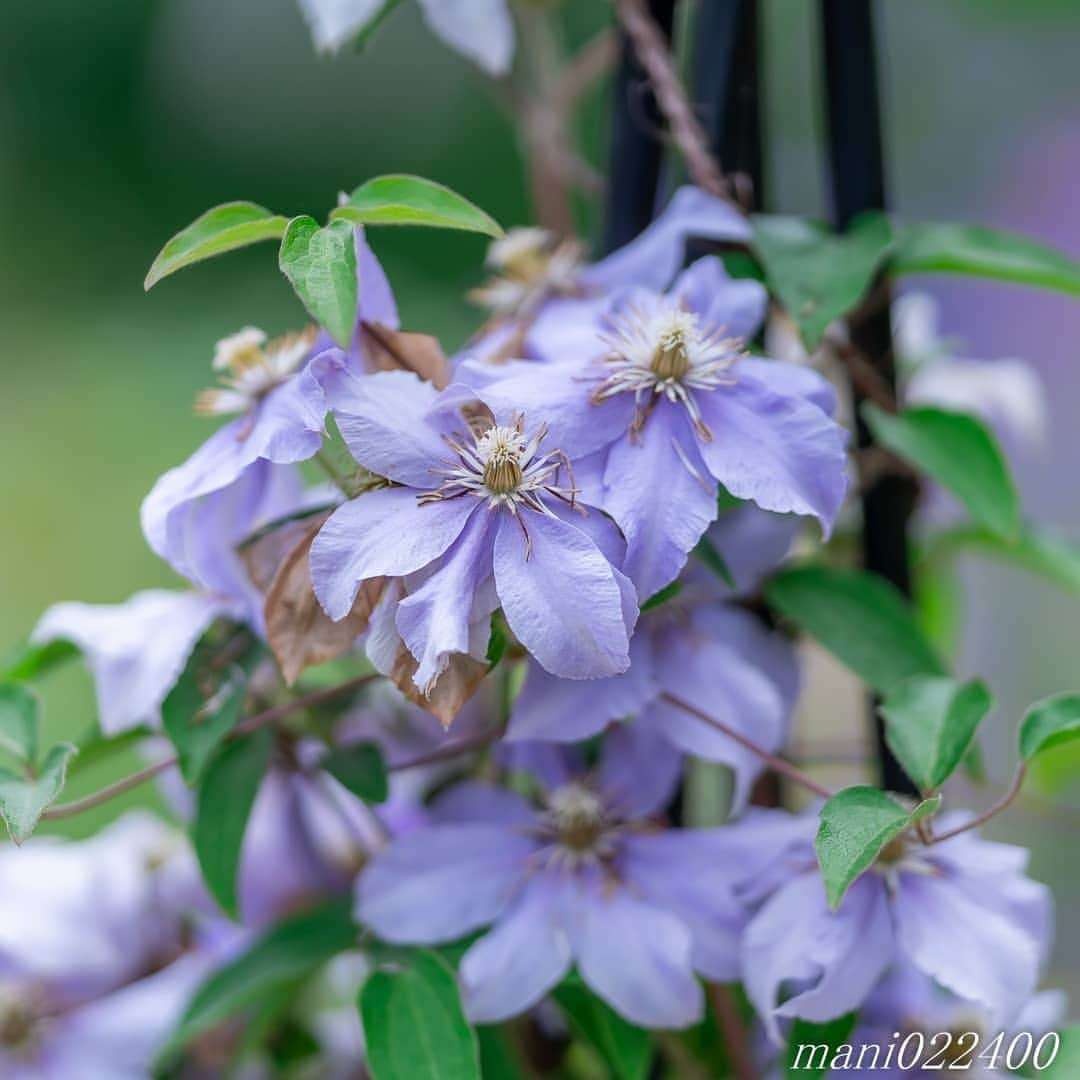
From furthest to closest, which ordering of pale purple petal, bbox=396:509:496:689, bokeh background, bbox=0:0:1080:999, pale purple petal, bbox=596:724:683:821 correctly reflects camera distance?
bokeh background, bbox=0:0:1080:999, pale purple petal, bbox=596:724:683:821, pale purple petal, bbox=396:509:496:689

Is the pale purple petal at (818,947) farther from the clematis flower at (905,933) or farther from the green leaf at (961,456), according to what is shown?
the green leaf at (961,456)

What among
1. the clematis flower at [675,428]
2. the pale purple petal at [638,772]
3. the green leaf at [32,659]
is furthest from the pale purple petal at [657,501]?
the green leaf at [32,659]

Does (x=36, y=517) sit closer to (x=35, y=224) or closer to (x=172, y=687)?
(x=35, y=224)

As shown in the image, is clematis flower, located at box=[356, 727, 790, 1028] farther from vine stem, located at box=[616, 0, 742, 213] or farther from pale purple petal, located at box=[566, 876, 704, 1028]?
vine stem, located at box=[616, 0, 742, 213]

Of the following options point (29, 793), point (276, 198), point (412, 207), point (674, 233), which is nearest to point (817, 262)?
point (674, 233)

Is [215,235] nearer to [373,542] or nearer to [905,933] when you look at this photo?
[373,542]

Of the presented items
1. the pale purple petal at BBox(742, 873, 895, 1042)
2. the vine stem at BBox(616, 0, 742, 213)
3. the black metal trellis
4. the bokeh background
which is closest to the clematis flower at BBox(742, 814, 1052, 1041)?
the pale purple petal at BBox(742, 873, 895, 1042)
